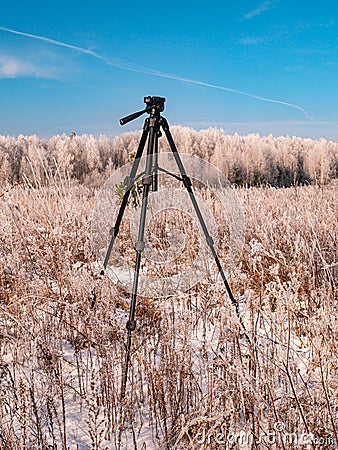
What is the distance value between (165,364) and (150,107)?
161cm

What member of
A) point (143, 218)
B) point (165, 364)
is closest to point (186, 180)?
point (143, 218)

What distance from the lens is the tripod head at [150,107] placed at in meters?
2.77

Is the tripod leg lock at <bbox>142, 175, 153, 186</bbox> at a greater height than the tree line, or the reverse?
the tree line

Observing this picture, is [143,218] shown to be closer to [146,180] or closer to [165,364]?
[146,180]

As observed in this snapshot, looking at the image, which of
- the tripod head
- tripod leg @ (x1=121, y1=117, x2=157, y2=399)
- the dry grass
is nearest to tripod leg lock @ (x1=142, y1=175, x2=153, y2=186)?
tripod leg @ (x1=121, y1=117, x2=157, y2=399)

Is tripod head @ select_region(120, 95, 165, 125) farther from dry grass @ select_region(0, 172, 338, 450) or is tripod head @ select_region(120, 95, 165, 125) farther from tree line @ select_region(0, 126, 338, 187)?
tree line @ select_region(0, 126, 338, 187)

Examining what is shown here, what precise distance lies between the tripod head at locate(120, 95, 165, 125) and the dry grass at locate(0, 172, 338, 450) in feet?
3.50

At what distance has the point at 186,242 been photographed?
4672 millimetres

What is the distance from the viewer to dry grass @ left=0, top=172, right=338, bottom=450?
67.7 inches

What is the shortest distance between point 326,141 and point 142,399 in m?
15.7

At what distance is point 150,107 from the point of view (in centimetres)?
278

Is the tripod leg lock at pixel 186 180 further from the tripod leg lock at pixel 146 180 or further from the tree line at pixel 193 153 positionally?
the tree line at pixel 193 153

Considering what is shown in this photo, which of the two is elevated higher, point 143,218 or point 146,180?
point 146,180

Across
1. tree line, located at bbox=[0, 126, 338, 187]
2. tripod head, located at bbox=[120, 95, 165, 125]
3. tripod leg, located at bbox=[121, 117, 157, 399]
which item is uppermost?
tree line, located at bbox=[0, 126, 338, 187]
